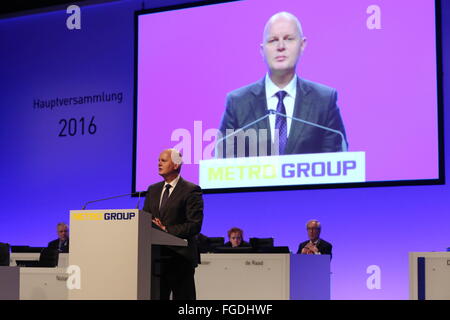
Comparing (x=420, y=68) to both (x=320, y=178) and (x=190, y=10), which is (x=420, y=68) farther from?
(x=190, y=10)

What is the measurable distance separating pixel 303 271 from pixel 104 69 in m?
4.59

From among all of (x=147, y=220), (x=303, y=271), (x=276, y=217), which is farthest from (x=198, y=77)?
(x=147, y=220)

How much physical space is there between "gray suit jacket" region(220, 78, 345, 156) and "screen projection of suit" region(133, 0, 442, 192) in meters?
0.01

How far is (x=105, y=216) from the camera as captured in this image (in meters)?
3.58

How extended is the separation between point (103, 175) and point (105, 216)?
18.0 ft

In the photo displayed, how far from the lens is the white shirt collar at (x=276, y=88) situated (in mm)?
7555

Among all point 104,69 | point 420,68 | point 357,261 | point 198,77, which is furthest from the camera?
point 104,69

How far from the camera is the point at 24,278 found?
5594 mm

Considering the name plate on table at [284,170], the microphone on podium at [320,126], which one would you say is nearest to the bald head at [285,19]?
the microphone on podium at [320,126]

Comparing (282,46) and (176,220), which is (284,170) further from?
(176,220)

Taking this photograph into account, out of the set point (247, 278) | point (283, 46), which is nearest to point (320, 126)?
point (283, 46)

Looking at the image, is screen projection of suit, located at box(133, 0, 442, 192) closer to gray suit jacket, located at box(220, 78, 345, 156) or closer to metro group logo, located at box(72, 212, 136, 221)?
gray suit jacket, located at box(220, 78, 345, 156)

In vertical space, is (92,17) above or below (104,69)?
above

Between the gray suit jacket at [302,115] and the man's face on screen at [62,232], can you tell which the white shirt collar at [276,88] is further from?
the man's face on screen at [62,232]
